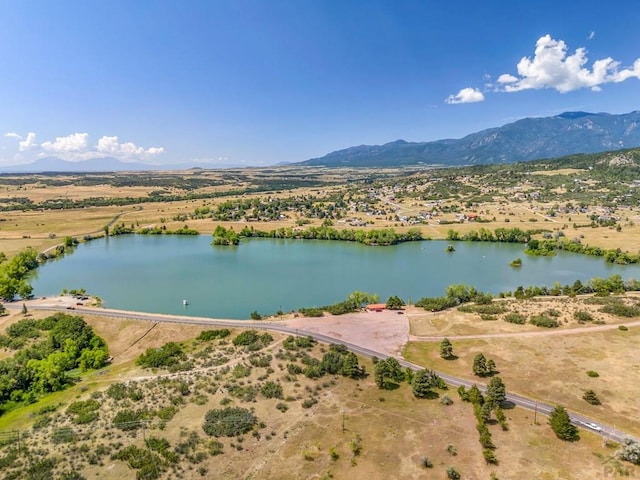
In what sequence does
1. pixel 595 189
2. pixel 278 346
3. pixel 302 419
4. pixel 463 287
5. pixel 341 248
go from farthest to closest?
pixel 595 189 → pixel 341 248 → pixel 463 287 → pixel 278 346 → pixel 302 419

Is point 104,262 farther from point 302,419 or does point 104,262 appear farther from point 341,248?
point 302,419

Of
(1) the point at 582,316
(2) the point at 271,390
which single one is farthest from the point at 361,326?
(1) the point at 582,316

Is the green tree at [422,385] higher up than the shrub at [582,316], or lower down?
higher up

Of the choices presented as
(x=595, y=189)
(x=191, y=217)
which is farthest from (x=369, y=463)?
(x=595, y=189)

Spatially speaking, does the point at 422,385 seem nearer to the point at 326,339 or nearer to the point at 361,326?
the point at 326,339

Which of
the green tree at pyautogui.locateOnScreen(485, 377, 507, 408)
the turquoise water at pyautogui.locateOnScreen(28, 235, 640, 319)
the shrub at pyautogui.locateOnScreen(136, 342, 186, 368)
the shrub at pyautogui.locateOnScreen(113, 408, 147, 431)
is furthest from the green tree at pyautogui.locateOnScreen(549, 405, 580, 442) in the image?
the turquoise water at pyautogui.locateOnScreen(28, 235, 640, 319)

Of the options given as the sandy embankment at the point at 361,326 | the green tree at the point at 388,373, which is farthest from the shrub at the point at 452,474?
the sandy embankment at the point at 361,326

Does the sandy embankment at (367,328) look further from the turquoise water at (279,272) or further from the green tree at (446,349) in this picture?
the turquoise water at (279,272)
